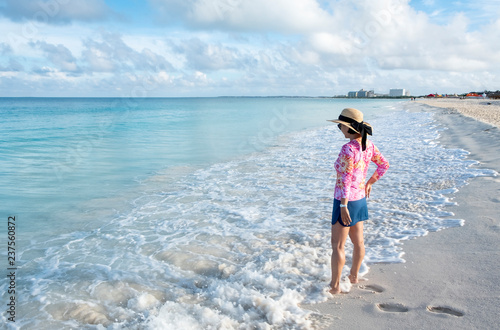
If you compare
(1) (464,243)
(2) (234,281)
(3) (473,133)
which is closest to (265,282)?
(2) (234,281)

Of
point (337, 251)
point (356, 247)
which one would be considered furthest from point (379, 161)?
point (337, 251)

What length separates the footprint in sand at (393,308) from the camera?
3.83 meters

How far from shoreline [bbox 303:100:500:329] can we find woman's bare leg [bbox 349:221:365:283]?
0.15 meters

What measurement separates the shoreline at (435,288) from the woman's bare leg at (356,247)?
0.49 ft

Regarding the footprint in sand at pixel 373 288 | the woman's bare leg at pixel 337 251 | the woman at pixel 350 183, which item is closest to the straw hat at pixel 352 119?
the woman at pixel 350 183

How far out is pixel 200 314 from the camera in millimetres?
4000

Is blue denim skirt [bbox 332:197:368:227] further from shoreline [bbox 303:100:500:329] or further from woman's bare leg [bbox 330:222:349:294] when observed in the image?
shoreline [bbox 303:100:500:329]

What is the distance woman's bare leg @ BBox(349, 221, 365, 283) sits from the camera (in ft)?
13.8

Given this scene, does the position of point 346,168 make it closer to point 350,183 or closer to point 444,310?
point 350,183

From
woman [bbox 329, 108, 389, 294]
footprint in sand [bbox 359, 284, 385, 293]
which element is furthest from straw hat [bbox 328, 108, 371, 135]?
footprint in sand [bbox 359, 284, 385, 293]

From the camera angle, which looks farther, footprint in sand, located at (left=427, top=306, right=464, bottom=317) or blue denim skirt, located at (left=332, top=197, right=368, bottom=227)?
blue denim skirt, located at (left=332, top=197, right=368, bottom=227)

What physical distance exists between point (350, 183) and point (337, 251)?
88 cm

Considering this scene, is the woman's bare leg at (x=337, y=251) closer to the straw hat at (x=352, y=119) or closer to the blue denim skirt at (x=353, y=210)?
the blue denim skirt at (x=353, y=210)

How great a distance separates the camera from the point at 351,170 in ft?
12.6
